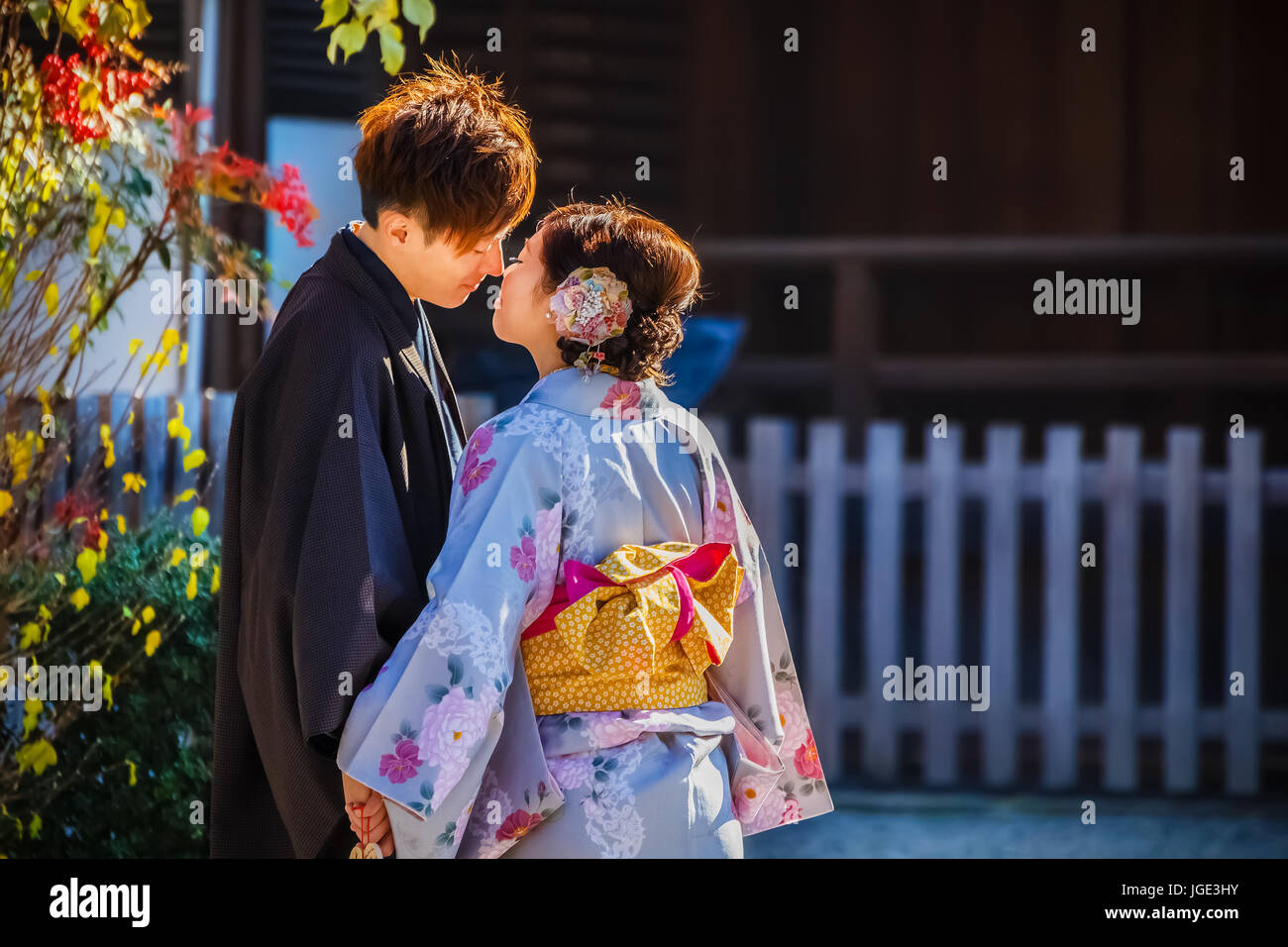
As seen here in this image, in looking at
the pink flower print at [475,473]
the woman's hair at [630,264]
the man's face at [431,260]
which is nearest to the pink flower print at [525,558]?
the pink flower print at [475,473]

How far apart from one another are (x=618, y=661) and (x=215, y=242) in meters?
2.33

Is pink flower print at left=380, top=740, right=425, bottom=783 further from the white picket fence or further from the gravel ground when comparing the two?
the white picket fence

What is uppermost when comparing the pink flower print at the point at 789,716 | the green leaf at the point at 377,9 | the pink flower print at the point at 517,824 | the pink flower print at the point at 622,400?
the green leaf at the point at 377,9

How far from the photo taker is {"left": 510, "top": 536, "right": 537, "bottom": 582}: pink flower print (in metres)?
2.06

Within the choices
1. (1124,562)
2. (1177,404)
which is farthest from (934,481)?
(1177,404)

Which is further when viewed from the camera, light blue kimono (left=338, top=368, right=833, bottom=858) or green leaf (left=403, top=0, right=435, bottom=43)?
green leaf (left=403, top=0, right=435, bottom=43)

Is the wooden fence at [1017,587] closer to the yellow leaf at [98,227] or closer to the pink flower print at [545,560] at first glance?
the yellow leaf at [98,227]

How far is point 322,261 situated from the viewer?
2.34 m

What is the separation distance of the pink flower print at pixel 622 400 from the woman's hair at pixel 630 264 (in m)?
0.02

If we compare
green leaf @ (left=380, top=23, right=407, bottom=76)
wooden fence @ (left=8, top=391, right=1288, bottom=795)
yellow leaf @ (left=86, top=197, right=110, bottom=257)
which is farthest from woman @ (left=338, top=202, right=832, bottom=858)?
wooden fence @ (left=8, top=391, right=1288, bottom=795)

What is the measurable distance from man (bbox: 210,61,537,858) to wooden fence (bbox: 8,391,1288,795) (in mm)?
2984

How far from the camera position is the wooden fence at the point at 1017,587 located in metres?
5.32

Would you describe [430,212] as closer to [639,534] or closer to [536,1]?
[639,534]

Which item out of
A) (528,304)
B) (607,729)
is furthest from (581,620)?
(528,304)
